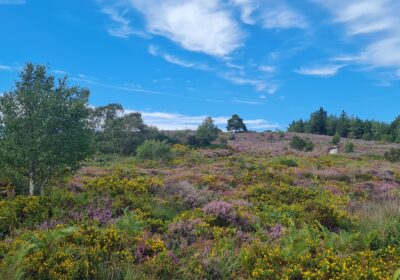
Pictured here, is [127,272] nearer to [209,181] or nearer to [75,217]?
[75,217]

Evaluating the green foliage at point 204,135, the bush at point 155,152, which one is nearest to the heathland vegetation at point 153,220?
the bush at point 155,152

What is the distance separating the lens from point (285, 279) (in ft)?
16.2

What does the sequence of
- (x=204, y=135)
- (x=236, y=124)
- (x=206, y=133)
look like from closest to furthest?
(x=204, y=135), (x=206, y=133), (x=236, y=124)

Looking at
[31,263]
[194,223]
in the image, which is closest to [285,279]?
[194,223]

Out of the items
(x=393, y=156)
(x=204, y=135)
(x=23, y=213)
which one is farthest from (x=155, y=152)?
(x=393, y=156)

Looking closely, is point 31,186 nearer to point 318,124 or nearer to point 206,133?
point 206,133

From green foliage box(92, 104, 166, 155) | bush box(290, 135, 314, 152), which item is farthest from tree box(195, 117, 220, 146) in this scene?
bush box(290, 135, 314, 152)

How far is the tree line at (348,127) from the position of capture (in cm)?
7107

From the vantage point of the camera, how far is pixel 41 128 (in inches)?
388

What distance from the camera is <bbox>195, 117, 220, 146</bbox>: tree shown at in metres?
44.8

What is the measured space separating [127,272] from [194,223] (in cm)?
296

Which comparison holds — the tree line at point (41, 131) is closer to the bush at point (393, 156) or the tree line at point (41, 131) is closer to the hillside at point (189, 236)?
the hillside at point (189, 236)

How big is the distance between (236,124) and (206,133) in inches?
1268

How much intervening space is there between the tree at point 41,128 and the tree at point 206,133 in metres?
33.8
